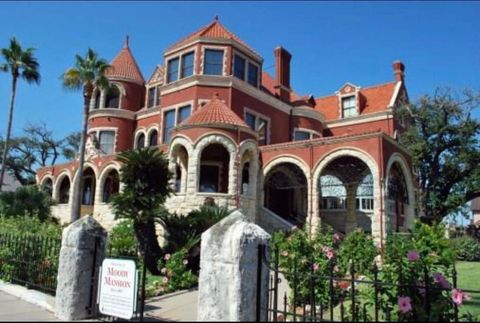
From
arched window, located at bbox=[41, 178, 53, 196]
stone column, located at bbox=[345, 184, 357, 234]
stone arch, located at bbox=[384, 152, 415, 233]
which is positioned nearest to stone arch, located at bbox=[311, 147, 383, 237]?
stone arch, located at bbox=[384, 152, 415, 233]

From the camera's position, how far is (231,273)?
566cm

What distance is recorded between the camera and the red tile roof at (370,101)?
36.0 m

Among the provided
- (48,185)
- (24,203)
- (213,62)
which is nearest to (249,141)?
(213,62)

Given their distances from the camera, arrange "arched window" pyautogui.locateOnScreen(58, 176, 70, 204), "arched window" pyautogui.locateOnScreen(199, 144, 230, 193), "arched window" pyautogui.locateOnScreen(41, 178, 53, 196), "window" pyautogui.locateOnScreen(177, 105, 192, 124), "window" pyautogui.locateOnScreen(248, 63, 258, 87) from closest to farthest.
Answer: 1. "arched window" pyautogui.locateOnScreen(199, 144, 230, 193)
2. "window" pyautogui.locateOnScreen(177, 105, 192, 124)
3. "window" pyautogui.locateOnScreen(248, 63, 258, 87)
4. "arched window" pyautogui.locateOnScreen(58, 176, 70, 204)
5. "arched window" pyautogui.locateOnScreen(41, 178, 53, 196)

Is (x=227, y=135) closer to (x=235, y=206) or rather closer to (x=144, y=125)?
(x=235, y=206)

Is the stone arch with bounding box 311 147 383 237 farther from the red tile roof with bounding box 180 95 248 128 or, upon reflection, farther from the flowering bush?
the flowering bush

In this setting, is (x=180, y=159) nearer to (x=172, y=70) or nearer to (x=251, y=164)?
(x=251, y=164)

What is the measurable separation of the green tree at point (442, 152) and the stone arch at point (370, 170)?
46.7ft

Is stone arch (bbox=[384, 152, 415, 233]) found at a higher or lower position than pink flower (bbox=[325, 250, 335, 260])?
higher

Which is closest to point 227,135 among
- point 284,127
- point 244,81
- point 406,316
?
point 244,81

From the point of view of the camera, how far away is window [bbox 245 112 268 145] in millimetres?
28844

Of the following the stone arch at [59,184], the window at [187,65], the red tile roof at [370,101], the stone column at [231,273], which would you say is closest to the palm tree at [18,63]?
the stone arch at [59,184]

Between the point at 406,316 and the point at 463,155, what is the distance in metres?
31.0

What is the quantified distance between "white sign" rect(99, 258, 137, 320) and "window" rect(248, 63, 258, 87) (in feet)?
77.3
